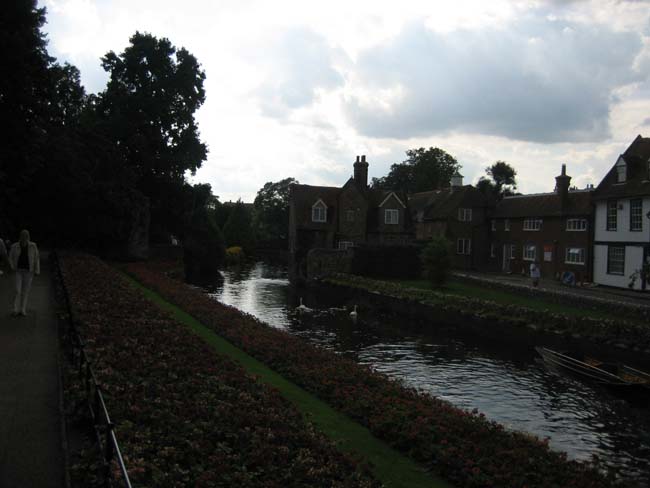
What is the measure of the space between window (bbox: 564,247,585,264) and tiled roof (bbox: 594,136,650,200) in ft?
19.9

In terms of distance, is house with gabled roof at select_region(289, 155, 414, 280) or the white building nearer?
the white building

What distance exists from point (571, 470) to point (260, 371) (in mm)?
9448

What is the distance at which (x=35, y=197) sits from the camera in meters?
43.1

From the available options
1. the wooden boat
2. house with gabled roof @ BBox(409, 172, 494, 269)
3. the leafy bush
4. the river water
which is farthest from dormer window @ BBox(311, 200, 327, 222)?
the wooden boat

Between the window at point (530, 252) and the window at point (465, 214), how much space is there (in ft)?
29.0

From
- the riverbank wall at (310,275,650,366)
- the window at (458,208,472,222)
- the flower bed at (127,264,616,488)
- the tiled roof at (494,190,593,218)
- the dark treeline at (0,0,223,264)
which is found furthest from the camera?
the window at (458,208,472,222)

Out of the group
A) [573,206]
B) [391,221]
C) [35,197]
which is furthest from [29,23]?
[391,221]

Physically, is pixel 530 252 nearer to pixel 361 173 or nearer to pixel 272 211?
pixel 361 173

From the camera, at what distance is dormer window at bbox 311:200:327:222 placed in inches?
2926

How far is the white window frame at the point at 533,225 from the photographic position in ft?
197

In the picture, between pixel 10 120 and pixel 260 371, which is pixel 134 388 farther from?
pixel 10 120

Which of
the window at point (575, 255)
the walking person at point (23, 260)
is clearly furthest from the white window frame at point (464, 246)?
the walking person at point (23, 260)

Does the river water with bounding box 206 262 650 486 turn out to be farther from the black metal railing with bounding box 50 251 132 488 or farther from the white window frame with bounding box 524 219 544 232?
the white window frame with bounding box 524 219 544 232

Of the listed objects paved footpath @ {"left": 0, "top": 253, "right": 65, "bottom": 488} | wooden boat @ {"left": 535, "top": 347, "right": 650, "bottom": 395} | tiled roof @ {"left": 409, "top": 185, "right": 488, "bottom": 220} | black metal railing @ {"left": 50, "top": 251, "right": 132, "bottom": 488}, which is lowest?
wooden boat @ {"left": 535, "top": 347, "right": 650, "bottom": 395}
